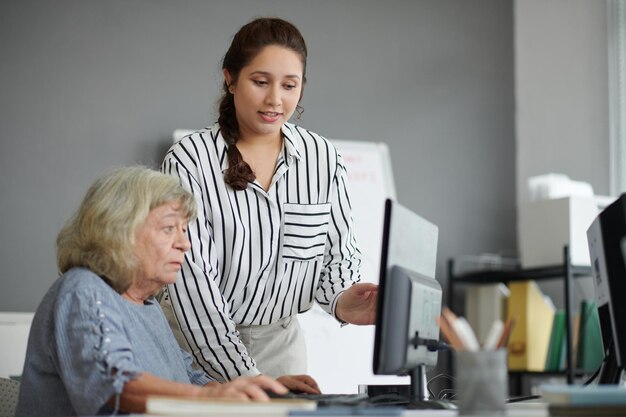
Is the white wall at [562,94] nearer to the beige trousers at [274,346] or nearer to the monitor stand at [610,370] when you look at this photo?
the beige trousers at [274,346]

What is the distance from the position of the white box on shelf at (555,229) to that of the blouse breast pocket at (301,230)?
2030mm

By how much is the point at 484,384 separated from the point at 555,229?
2878mm

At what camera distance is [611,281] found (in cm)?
171

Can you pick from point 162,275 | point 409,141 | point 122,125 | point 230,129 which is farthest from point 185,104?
point 162,275

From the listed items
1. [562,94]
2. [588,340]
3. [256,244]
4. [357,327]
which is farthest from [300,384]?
[562,94]

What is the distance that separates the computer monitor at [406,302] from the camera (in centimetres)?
144

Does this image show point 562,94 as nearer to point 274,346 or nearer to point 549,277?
point 549,277

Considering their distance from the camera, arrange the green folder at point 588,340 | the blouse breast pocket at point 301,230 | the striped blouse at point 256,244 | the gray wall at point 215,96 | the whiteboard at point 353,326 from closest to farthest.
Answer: the striped blouse at point 256,244
the blouse breast pocket at point 301,230
the gray wall at point 215,96
the whiteboard at point 353,326
the green folder at point 588,340

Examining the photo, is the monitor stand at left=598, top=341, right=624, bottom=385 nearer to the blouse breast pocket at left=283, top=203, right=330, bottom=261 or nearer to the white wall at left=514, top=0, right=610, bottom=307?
the blouse breast pocket at left=283, top=203, right=330, bottom=261

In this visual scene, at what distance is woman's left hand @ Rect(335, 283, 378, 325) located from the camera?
2.10 m

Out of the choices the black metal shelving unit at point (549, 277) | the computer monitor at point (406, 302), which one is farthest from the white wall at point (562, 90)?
the computer monitor at point (406, 302)

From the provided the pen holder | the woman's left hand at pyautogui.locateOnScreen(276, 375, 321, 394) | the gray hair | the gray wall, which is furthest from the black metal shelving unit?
the pen holder

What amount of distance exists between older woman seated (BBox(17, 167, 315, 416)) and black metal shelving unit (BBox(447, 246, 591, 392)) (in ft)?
7.32

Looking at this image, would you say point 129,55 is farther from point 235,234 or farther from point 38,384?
point 38,384
